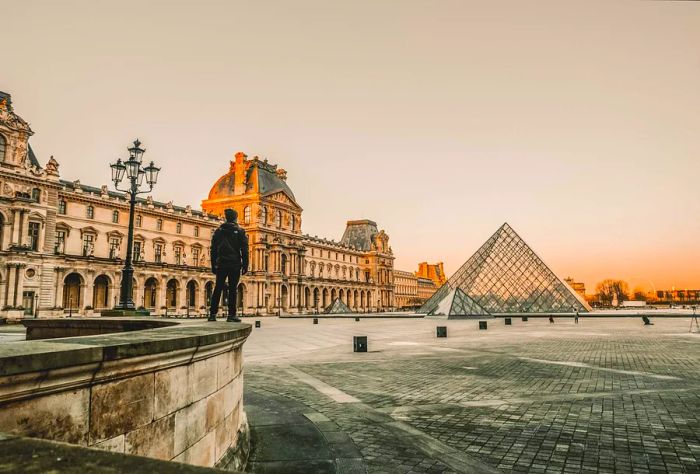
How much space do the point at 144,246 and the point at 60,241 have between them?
928 centimetres

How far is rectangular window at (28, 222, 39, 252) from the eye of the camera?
40.0 meters

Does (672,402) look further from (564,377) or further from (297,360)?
(297,360)

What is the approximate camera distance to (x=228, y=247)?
7.95m

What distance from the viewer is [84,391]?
251cm

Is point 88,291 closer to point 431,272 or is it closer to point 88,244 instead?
point 88,244

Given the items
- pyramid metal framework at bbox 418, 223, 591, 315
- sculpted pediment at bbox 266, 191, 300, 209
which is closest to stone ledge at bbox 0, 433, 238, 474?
pyramid metal framework at bbox 418, 223, 591, 315

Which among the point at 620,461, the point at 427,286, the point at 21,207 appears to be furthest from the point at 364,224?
the point at 620,461

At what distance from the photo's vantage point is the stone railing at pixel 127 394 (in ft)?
7.19

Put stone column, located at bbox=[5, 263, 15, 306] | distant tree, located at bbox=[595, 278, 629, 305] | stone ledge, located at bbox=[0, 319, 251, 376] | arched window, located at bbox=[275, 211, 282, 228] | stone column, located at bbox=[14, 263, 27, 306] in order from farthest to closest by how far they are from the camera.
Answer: distant tree, located at bbox=[595, 278, 629, 305] → arched window, located at bbox=[275, 211, 282, 228] → stone column, located at bbox=[14, 263, 27, 306] → stone column, located at bbox=[5, 263, 15, 306] → stone ledge, located at bbox=[0, 319, 251, 376]

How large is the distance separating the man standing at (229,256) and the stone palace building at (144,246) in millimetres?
37526

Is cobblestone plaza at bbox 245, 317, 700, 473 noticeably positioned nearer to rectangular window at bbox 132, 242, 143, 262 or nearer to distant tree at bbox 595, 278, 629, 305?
rectangular window at bbox 132, 242, 143, 262

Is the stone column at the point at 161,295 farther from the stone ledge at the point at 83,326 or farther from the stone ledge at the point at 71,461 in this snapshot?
the stone ledge at the point at 71,461

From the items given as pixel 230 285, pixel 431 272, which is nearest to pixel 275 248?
pixel 230 285

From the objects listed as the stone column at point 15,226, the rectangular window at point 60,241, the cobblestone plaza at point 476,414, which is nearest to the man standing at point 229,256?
the cobblestone plaza at point 476,414
